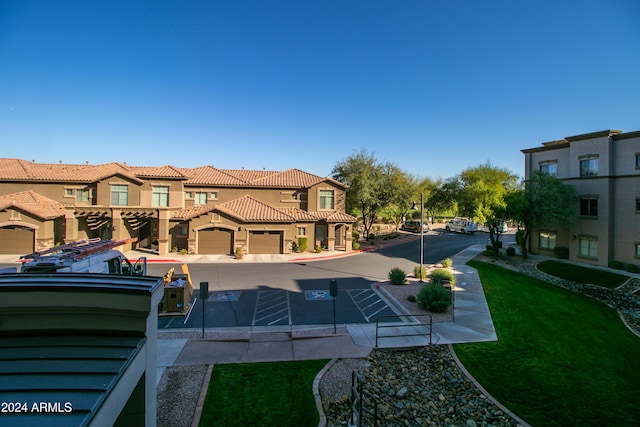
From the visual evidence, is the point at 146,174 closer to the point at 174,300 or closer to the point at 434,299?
the point at 174,300

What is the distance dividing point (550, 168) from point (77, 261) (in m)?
37.2

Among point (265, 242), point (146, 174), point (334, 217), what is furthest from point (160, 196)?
point (334, 217)

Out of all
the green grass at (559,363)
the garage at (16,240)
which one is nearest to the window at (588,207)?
the green grass at (559,363)

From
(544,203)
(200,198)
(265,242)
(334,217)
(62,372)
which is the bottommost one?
(265,242)

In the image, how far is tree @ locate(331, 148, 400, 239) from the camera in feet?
129

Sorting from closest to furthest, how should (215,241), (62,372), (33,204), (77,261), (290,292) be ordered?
(62,372), (77,261), (290,292), (33,204), (215,241)

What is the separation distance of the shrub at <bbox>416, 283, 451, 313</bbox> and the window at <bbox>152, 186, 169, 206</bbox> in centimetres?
2667

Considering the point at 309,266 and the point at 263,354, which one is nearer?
the point at 263,354

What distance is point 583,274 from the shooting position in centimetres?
2444

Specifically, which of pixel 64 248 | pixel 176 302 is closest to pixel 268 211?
pixel 176 302

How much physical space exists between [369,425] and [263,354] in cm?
441

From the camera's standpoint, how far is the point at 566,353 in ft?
39.7

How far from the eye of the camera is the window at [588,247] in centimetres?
2688

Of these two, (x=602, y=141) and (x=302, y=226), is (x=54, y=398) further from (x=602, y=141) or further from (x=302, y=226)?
(x=602, y=141)
